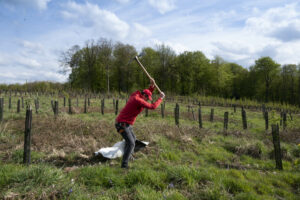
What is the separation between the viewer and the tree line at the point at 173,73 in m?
45.7

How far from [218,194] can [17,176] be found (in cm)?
346

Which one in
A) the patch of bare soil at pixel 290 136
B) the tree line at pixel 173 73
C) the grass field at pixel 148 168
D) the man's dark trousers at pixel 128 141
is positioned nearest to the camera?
the grass field at pixel 148 168

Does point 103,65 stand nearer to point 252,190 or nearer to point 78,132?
point 78,132

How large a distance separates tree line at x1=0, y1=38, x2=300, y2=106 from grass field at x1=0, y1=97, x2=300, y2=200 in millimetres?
36629

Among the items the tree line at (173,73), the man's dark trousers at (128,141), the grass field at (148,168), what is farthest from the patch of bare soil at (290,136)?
the tree line at (173,73)

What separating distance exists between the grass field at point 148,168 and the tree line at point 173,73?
3663 centimetres

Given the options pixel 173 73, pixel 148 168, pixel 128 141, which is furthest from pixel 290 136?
pixel 173 73

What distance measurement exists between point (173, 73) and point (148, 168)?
4647cm

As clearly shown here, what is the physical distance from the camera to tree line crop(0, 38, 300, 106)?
45719 millimetres

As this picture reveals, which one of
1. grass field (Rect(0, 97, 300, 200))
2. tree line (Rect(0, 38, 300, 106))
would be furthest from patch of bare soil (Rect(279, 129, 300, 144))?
tree line (Rect(0, 38, 300, 106))

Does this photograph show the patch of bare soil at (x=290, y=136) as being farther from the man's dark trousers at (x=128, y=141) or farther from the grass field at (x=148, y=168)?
the man's dark trousers at (x=128, y=141)

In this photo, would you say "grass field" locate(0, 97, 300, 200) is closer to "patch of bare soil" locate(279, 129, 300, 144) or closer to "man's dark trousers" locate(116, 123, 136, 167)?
"patch of bare soil" locate(279, 129, 300, 144)

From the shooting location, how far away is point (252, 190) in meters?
3.51

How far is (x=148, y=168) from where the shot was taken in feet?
14.6
